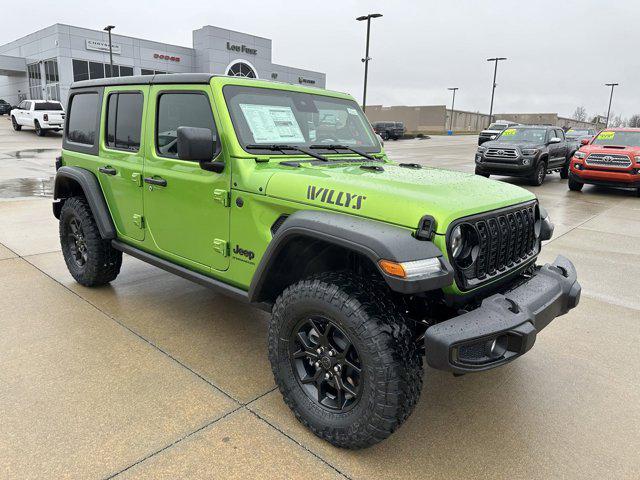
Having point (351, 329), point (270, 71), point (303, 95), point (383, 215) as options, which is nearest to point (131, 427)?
point (351, 329)

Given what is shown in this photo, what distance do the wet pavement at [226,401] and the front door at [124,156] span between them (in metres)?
0.79

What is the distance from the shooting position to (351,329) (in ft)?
7.29

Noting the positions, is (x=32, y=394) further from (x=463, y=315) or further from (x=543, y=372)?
(x=543, y=372)

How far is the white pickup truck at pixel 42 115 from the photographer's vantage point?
24625 millimetres

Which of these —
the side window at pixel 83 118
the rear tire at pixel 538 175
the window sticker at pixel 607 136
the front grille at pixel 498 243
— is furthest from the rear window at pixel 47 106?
the front grille at pixel 498 243

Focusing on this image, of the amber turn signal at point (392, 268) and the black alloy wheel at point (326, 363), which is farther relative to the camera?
the black alloy wheel at point (326, 363)

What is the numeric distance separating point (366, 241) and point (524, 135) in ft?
43.7

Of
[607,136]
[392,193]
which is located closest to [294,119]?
[392,193]

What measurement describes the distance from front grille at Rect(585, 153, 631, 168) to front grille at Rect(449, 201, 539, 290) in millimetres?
10185

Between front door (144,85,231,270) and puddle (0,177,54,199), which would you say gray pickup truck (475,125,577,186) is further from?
front door (144,85,231,270)

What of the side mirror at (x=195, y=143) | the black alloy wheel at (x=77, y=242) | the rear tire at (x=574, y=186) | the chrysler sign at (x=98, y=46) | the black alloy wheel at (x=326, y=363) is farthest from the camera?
the chrysler sign at (x=98, y=46)

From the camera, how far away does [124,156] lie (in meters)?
3.81

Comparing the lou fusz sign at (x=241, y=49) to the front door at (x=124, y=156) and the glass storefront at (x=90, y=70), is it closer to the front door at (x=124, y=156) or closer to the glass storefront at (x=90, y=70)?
the glass storefront at (x=90, y=70)

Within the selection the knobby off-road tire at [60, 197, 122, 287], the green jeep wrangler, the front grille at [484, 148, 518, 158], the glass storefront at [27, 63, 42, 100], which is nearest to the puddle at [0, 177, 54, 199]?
the knobby off-road tire at [60, 197, 122, 287]
